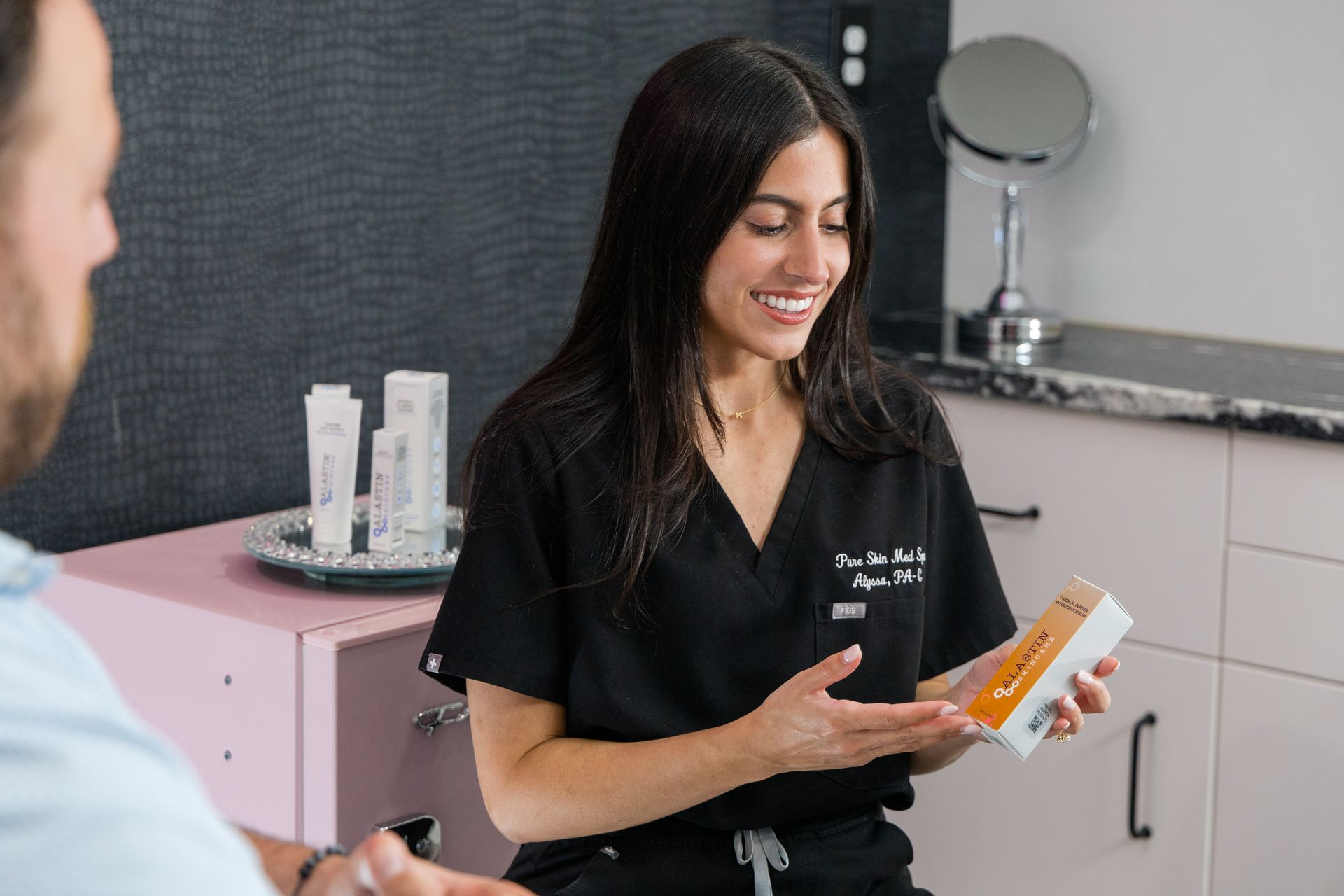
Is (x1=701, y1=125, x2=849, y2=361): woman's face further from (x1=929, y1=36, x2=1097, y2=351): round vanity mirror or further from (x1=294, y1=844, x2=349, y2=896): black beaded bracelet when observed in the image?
(x1=929, y1=36, x2=1097, y2=351): round vanity mirror

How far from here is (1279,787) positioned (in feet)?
6.20

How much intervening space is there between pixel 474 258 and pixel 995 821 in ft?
3.79

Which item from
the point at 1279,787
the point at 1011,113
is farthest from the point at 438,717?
the point at 1011,113

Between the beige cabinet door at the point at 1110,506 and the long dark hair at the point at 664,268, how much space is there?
0.76 meters

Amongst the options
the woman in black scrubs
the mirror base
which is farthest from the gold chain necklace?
the mirror base

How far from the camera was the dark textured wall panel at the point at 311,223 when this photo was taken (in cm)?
168

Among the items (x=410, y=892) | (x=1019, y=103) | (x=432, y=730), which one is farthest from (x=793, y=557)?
(x=1019, y=103)

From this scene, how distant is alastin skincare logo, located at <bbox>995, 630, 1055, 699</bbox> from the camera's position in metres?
1.21

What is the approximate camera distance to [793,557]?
4.43ft

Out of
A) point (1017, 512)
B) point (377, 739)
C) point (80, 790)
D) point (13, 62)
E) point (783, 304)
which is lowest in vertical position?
point (377, 739)

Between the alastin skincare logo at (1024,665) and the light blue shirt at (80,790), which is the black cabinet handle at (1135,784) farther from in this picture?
the light blue shirt at (80,790)

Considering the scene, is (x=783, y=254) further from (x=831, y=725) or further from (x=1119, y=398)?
(x=1119, y=398)

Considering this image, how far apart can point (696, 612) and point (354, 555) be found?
0.48m

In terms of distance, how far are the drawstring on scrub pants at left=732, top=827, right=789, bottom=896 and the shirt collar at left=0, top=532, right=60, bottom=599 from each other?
86 centimetres
